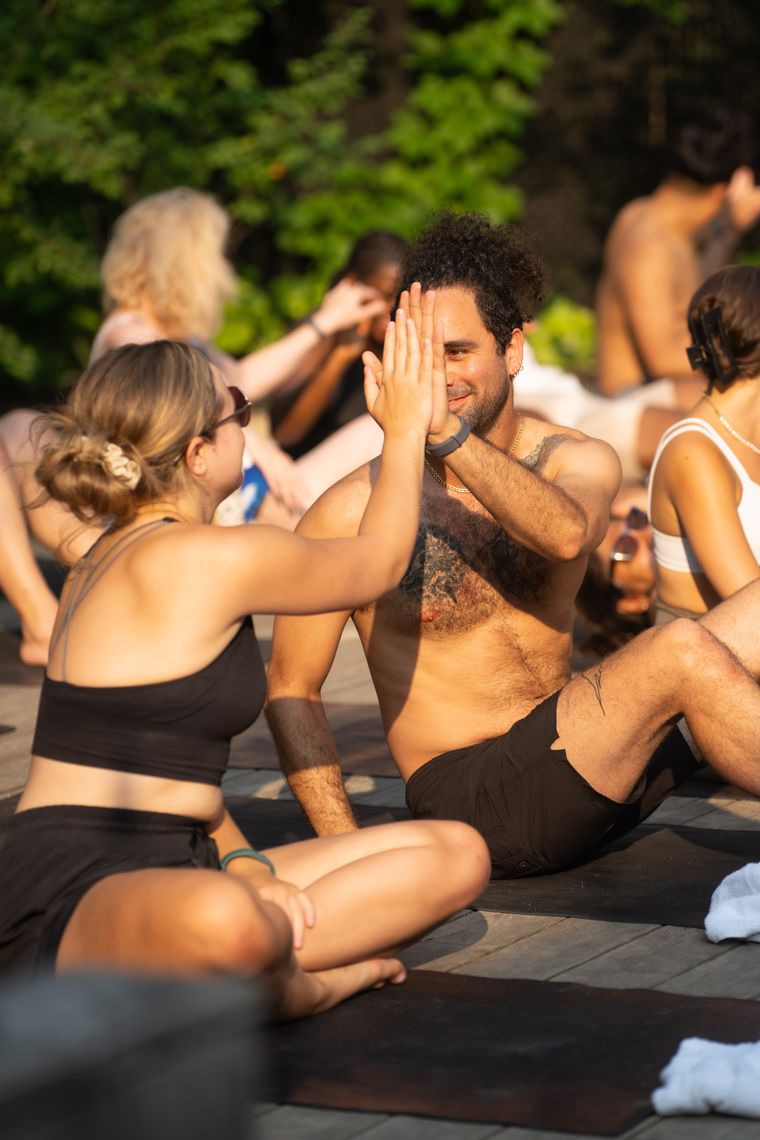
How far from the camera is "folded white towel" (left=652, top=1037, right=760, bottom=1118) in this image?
2.58 m

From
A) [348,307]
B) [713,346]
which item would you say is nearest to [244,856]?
[713,346]

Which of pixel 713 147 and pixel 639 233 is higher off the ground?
pixel 713 147

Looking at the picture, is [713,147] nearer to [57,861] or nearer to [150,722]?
[150,722]

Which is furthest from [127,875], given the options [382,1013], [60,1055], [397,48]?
[397,48]

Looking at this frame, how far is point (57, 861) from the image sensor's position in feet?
9.64

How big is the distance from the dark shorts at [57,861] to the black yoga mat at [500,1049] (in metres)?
0.42

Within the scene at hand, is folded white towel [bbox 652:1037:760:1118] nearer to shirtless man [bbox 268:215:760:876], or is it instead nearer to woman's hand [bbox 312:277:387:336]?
shirtless man [bbox 268:215:760:876]

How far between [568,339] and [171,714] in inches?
396

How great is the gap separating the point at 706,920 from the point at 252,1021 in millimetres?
1966

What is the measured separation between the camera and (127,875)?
9.32 ft

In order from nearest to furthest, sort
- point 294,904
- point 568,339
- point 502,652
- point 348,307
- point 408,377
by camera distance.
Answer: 1. point 294,904
2. point 408,377
3. point 502,652
4. point 348,307
5. point 568,339

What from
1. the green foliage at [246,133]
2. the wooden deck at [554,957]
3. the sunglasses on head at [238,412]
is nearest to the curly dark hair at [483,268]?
the sunglasses on head at [238,412]

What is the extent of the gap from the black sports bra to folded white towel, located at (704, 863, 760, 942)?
1.05 metres

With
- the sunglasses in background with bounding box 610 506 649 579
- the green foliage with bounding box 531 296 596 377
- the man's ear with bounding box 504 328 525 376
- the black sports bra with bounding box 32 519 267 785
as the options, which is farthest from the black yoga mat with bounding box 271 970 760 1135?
the green foliage with bounding box 531 296 596 377
